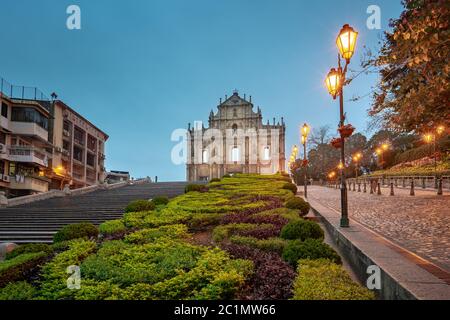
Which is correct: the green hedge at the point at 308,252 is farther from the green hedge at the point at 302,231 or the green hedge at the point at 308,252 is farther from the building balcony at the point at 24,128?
the building balcony at the point at 24,128

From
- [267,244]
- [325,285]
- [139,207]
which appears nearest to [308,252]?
[267,244]

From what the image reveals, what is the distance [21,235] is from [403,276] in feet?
47.7

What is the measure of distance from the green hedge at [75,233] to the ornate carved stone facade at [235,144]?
62.6 metres

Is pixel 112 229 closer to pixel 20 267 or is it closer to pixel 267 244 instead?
pixel 20 267

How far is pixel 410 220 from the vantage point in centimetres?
1168

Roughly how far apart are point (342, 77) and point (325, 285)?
7397mm

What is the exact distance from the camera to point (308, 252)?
663 cm

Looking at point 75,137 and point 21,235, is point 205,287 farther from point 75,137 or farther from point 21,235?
Result: point 75,137

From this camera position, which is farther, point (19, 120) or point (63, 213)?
point (19, 120)

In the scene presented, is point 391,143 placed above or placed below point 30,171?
above

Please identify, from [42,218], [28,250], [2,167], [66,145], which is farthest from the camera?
[66,145]

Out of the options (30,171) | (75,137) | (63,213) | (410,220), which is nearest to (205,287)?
(410,220)

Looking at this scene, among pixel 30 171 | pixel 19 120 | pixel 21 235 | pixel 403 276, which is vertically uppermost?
pixel 19 120
